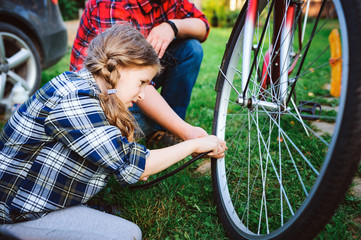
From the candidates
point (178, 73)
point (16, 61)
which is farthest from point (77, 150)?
point (16, 61)

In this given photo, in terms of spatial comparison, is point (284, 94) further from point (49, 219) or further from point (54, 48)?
point (54, 48)

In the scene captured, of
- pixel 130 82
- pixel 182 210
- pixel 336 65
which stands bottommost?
pixel 182 210

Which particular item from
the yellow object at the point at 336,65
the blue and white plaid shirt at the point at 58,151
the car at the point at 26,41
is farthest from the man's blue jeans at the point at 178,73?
the yellow object at the point at 336,65

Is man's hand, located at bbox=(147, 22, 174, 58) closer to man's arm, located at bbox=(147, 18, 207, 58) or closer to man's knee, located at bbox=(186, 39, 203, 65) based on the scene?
man's arm, located at bbox=(147, 18, 207, 58)

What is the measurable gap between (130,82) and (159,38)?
1.38ft

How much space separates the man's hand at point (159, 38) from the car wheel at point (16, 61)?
128 centimetres

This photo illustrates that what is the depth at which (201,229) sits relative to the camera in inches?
46.8

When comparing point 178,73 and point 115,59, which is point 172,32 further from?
point 115,59

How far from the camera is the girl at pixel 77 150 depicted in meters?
0.92

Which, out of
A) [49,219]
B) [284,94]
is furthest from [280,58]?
[49,219]

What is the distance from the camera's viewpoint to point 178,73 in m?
1.72

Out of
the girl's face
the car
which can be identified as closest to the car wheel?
the car

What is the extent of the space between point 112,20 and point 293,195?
3.53 feet

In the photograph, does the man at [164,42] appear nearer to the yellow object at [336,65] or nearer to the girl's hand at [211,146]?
the girl's hand at [211,146]
